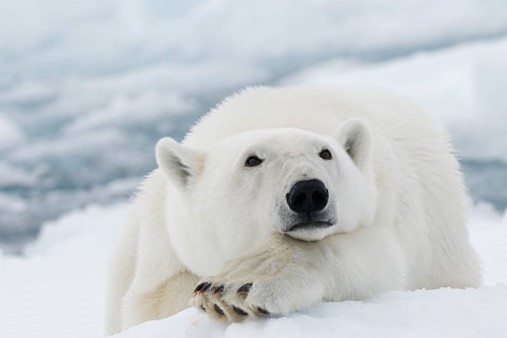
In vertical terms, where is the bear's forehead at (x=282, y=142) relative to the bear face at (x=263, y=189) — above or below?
above

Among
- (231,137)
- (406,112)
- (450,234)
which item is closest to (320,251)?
(231,137)

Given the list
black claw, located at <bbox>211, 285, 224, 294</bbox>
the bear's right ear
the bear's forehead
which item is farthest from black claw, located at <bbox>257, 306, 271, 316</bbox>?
the bear's right ear

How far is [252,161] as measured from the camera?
6031mm

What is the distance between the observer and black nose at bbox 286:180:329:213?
211 inches

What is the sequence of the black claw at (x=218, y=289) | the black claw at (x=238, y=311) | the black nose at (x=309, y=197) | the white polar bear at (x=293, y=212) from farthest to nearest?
the black nose at (x=309, y=197) → the white polar bear at (x=293, y=212) → the black claw at (x=218, y=289) → the black claw at (x=238, y=311)

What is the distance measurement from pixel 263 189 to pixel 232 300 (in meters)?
1.33

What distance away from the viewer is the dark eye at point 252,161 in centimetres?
600

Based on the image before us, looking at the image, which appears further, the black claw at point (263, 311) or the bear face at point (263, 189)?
the bear face at point (263, 189)

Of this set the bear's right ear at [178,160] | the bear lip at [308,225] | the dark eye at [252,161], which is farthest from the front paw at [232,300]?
the bear's right ear at [178,160]

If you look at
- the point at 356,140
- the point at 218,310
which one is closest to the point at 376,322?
the point at 218,310

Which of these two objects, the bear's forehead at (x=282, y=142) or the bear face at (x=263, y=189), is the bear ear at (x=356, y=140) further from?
the bear's forehead at (x=282, y=142)

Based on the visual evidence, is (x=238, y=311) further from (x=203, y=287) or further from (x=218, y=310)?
(x=203, y=287)

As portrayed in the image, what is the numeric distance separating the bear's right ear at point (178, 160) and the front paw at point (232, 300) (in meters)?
1.90

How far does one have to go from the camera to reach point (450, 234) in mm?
7844
